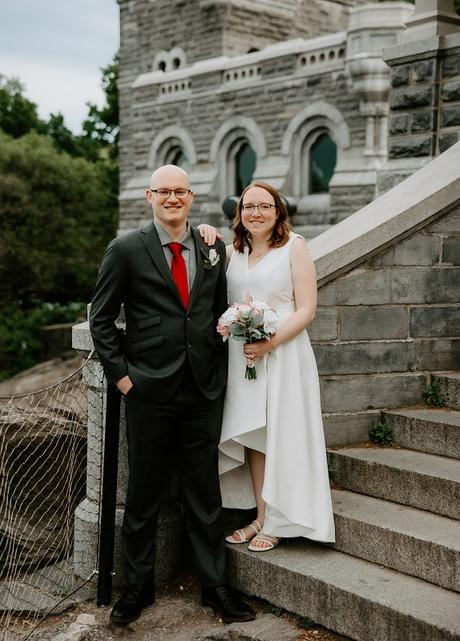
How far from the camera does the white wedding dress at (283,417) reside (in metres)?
4.08

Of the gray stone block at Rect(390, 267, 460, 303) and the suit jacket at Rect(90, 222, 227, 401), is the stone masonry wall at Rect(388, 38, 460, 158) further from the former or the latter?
the suit jacket at Rect(90, 222, 227, 401)

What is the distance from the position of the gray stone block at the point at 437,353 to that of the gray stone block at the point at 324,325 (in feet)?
2.37

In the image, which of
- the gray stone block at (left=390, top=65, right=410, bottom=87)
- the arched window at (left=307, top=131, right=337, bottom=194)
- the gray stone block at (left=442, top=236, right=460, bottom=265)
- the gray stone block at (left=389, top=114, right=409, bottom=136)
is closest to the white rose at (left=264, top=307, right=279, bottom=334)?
the gray stone block at (left=442, top=236, right=460, bottom=265)

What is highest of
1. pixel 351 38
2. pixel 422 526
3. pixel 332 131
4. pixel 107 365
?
pixel 351 38

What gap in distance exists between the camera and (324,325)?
16.3 ft

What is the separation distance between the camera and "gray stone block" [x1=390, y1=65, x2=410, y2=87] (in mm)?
8195

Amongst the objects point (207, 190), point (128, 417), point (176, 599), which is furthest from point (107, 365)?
point (207, 190)

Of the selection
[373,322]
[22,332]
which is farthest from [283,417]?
[22,332]

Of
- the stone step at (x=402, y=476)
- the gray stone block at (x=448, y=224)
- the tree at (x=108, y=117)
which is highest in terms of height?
the tree at (x=108, y=117)

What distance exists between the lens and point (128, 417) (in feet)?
13.2

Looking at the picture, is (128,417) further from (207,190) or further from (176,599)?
(207,190)

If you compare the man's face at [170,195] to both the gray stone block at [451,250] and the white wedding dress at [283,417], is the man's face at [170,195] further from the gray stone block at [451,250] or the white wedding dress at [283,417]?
the gray stone block at [451,250]

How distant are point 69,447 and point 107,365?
4.93 ft

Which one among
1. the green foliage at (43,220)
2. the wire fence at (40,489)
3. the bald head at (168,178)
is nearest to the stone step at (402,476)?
the wire fence at (40,489)
